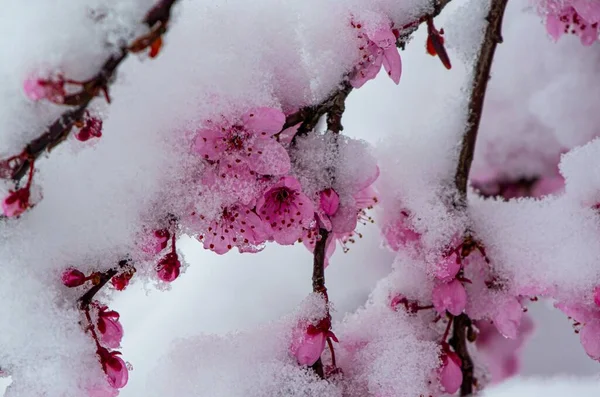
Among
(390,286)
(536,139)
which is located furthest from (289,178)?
(536,139)

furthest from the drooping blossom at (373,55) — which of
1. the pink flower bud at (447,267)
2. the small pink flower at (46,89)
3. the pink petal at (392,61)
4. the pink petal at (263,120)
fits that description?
the small pink flower at (46,89)

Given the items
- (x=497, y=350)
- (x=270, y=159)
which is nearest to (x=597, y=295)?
(x=270, y=159)

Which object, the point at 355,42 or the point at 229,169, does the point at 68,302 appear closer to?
the point at 229,169

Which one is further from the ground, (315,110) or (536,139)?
(315,110)

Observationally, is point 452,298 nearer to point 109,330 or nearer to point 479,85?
point 479,85

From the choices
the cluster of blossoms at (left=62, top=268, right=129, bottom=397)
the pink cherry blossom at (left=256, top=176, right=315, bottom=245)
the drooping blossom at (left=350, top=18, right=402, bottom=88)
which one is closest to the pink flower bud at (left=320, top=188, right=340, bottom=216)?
the pink cherry blossom at (left=256, top=176, right=315, bottom=245)

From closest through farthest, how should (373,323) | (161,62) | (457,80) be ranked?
(161,62) < (373,323) < (457,80)
